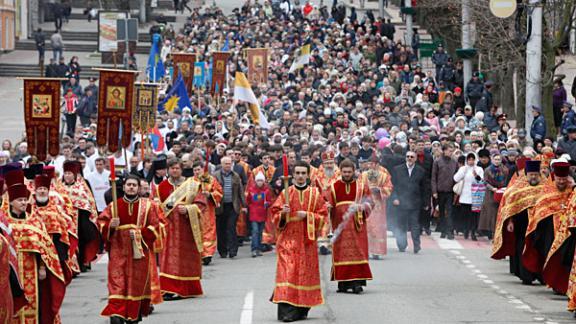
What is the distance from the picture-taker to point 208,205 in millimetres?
23172

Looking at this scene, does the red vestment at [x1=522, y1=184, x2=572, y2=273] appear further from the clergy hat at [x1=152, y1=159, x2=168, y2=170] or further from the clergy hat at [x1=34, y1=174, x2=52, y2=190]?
the clergy hat at [x1=34, y1=174, x2=52, y2=190]

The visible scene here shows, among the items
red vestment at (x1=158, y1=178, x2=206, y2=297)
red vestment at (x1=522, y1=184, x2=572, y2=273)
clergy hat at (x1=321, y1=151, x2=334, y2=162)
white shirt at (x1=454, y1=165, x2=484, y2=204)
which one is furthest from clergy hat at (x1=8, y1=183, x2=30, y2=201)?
white shirt at (x1=454, y1=165, x2=484, y2=204)

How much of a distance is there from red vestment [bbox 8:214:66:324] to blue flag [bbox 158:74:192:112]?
20132mm

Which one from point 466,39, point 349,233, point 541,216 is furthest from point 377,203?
point 466,39

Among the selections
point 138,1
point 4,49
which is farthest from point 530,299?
point 138,1

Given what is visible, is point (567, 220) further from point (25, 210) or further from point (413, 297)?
point (25, 210)

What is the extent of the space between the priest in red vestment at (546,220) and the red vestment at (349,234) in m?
2.07

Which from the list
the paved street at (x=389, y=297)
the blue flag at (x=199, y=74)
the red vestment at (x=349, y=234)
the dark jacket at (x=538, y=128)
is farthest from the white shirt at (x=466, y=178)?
the blue flag at (x=199, y=74)

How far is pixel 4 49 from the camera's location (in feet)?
210

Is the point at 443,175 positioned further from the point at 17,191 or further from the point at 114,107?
the point at 17,191

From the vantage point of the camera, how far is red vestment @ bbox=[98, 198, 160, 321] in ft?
53.8

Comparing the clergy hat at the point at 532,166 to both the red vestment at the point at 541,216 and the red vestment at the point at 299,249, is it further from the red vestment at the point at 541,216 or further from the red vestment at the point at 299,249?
the red vestment at the point at 299,249

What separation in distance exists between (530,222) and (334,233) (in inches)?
Answer: 98.2

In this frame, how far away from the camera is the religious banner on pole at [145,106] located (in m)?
29.9
